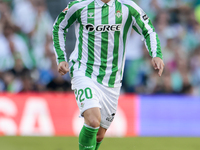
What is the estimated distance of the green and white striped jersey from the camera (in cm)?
499

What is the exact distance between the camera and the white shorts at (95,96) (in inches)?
184

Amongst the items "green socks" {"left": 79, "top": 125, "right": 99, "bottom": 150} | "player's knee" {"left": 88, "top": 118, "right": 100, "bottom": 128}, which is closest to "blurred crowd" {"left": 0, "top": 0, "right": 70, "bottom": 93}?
"green socks" {"left": 79, "top": 125, "right": 99, "bottom": 150}

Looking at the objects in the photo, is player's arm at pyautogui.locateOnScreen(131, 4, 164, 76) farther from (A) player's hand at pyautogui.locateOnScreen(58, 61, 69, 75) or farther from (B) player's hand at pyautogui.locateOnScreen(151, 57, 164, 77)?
(A) player's hand at pyautogui.locateOnScreen(58, 61, 69, 75)

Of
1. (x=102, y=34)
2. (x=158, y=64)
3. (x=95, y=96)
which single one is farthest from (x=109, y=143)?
(x=158, y=64)

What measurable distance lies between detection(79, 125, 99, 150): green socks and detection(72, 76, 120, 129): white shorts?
0.23m

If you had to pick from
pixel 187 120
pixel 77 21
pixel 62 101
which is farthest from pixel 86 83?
pixel 187 120

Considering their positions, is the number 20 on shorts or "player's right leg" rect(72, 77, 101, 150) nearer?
"player's right leg" rect(72, 77, 101, 150)

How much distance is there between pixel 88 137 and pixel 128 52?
6292mm

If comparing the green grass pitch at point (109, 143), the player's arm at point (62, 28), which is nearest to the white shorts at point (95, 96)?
the player's arm at point (62, 28)

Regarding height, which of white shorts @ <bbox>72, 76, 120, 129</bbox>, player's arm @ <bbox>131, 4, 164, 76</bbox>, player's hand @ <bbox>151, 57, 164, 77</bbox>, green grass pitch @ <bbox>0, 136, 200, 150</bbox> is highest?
player's arm @ <bbox>131, 4, 164, 76</bbox>

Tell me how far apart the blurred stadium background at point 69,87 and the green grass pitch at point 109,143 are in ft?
0.08

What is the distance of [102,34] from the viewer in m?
4.99

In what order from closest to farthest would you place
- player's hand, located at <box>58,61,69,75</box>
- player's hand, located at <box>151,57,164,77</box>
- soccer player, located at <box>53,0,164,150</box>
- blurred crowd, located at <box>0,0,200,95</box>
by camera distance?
player's hand, located at <box>151,57,164,77</box> → player's hand, located at <box>58,61,69,75</box> → soccer player, located at <box>53,0,164,150</box> → blurred crowd, located at <box>0,0,200,95</box>

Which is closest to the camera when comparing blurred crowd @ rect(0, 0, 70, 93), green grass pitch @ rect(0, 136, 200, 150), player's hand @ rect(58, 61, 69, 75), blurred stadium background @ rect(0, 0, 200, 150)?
player's hand @ rect(58, 61, 69, 75)
